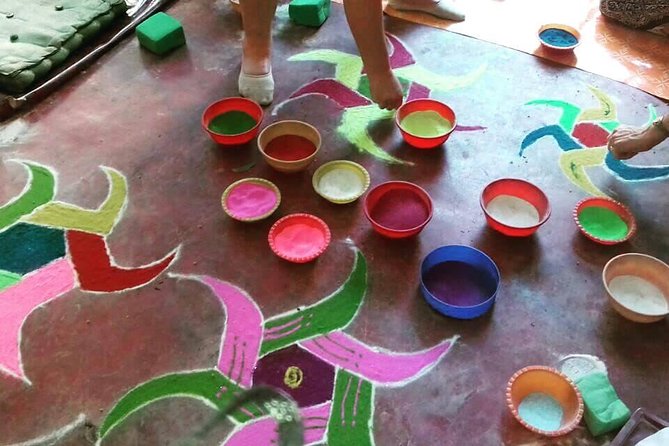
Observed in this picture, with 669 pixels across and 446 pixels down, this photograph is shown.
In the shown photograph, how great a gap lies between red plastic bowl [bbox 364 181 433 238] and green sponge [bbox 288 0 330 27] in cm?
71

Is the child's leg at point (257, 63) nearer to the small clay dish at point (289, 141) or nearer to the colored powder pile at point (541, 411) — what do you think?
the small clay dish at point (289, 141)

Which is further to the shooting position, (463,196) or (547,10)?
(547,10)

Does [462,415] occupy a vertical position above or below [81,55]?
below

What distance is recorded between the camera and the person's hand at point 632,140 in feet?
4.35

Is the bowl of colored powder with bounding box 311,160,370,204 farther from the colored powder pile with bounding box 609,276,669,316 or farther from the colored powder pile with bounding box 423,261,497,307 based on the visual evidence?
the colored powder pile with bounding box 609,276,669,316

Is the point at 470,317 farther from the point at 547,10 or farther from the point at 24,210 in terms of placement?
the point at 547,10

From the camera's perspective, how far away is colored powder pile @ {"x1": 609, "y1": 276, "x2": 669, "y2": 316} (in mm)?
1143

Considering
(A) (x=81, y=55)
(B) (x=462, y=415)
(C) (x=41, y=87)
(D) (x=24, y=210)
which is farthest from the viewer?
(A) (x=81, y=55)

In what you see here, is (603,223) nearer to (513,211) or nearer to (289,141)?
(513,211)

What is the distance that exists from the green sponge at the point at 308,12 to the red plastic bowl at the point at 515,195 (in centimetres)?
80

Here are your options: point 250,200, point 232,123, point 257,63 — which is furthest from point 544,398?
point 257,63

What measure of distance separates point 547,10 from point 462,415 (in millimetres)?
1365

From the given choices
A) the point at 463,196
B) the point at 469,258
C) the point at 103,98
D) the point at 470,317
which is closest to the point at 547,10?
the point at 463,196

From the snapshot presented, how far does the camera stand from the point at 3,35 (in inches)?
65.2
